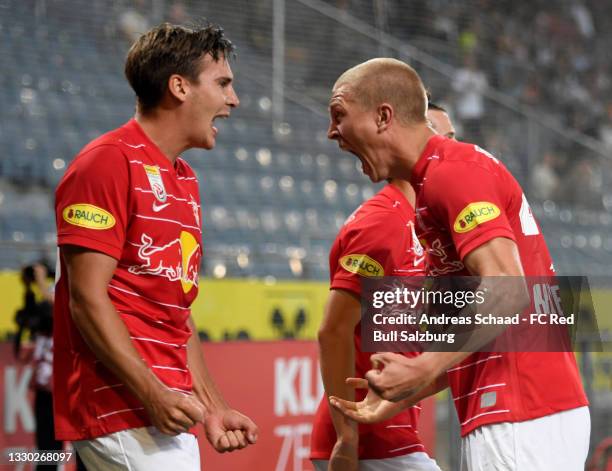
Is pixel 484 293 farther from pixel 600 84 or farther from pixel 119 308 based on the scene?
pixel 600 84

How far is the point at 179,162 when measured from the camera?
2941mm

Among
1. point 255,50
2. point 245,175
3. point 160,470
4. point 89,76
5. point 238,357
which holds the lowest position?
point 160,470

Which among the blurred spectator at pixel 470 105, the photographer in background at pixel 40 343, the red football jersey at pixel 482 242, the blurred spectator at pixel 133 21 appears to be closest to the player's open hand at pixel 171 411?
the red football jersey at pixel 482 242

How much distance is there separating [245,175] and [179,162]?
6.41 m

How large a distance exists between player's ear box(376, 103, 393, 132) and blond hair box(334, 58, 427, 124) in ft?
0.05

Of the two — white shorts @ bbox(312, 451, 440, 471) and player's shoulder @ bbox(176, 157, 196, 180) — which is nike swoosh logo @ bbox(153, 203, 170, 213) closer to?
player's shoulder @ bbox(176, 157, 196, 180)

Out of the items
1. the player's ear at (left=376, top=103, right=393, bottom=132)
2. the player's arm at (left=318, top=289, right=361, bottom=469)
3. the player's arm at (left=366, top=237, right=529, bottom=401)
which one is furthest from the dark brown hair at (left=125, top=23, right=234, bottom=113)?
the player's arm at (left=366, top=237, right=529, bottom=401)

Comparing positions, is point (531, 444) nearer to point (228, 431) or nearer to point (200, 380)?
point (228, 431)

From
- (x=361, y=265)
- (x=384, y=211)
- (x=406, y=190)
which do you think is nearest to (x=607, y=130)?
(x=406, y=190)

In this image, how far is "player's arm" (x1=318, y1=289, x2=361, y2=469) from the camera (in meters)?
3.20

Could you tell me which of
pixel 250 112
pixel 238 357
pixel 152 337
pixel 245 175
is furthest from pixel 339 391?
pixel 250 112

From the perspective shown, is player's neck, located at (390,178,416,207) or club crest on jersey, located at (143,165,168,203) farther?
player's neck, located at (390,178,416,207)

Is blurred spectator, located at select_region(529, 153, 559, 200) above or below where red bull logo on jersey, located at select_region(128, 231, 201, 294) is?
above

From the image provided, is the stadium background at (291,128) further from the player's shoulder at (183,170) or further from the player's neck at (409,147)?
the player's neck at (409,147)
